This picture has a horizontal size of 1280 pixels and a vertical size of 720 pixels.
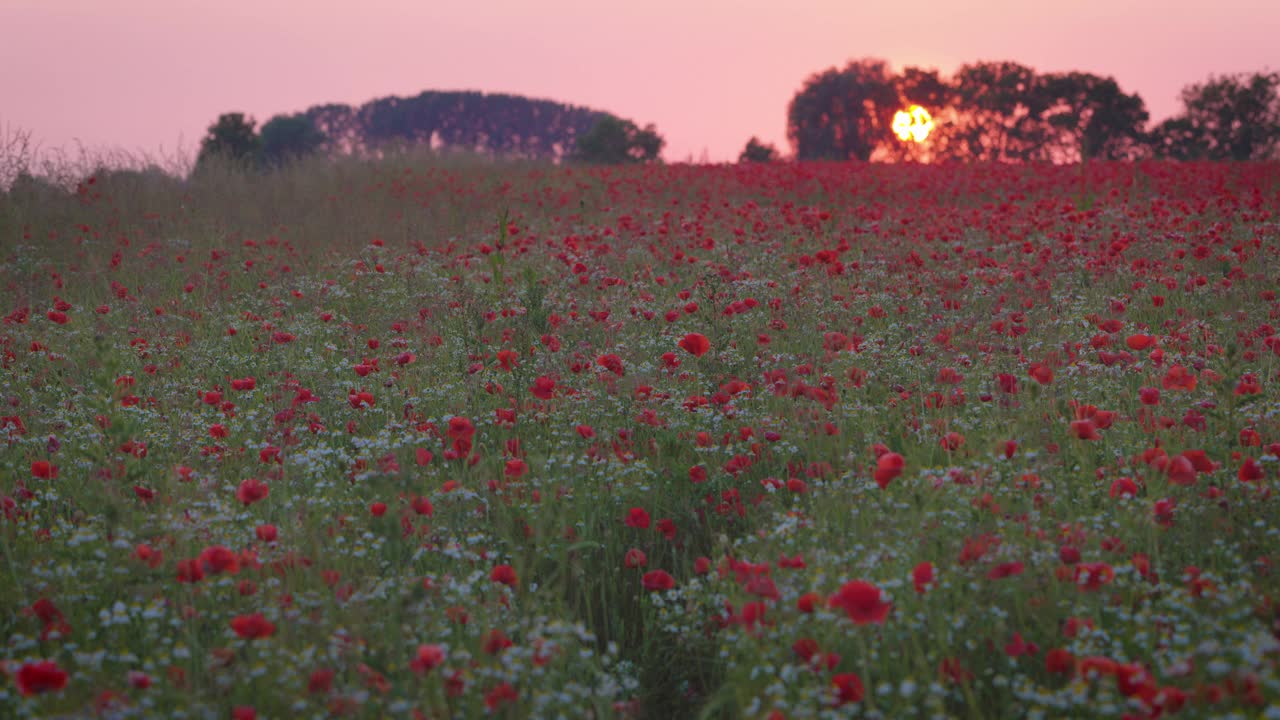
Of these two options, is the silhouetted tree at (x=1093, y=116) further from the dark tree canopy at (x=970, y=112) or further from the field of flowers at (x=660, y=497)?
the field of flowers at (x=660, y=497)

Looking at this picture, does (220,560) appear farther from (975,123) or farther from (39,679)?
(975,123)

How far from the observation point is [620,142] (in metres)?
32.8

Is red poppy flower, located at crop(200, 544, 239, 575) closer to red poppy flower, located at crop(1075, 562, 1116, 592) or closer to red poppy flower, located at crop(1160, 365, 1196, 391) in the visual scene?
red poppy flower, located at crop(1075, 562, 1116, 592)

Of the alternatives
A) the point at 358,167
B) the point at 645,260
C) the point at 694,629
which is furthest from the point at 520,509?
the point at 358,167

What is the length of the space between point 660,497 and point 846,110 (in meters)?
41.5

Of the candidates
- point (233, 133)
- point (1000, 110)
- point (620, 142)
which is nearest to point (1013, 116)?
point (1000, 110)

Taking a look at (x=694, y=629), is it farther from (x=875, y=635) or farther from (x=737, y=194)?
(x=737, y=194)

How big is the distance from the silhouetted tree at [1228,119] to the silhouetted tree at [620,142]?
67.6ft

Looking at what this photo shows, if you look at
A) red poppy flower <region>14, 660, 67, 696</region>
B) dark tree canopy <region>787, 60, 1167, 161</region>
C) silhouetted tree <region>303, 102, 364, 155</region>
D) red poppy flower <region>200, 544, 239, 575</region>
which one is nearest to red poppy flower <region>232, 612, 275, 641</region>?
red poppy flower <region>200, 544, 239, 575</region>

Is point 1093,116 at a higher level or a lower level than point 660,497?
higher

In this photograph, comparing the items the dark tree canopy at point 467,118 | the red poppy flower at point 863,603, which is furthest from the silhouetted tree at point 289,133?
the red poppy flower at point 863,603

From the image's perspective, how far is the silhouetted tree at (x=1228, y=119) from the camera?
111ft

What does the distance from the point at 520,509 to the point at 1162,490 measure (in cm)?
276

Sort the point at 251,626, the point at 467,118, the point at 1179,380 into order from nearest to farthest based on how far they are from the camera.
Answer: the point at 251,626 < the point at 1179,380 < the point at 467,118
